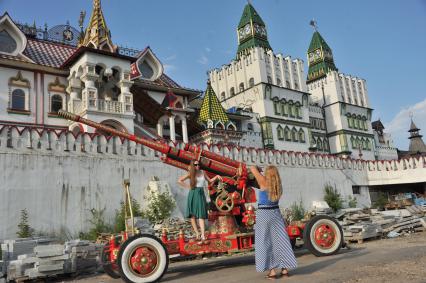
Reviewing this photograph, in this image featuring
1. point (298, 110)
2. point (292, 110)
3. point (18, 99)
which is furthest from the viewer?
point (298, 110)

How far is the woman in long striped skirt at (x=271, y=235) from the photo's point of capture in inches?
259

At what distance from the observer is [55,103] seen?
23719mm

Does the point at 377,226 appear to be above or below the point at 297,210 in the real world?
below

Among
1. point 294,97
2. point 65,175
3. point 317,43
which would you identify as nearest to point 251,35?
point 294,97

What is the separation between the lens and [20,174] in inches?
583

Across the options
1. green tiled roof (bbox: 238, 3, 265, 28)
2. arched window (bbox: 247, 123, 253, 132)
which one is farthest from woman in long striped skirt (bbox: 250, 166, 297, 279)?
green tiled roof (bbox: 238, 3, 265, 28)

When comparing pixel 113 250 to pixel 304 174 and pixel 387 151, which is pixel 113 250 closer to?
pixel 304 174

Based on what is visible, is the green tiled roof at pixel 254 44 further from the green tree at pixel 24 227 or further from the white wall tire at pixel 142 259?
the white wall tire at pixel 142 259

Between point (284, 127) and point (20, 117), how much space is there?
80.2 ft

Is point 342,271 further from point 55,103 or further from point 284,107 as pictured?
point 284,107

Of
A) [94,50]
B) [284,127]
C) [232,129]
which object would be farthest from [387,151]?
[94,50]

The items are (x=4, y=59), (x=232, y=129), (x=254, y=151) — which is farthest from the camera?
(x=232, y=129)

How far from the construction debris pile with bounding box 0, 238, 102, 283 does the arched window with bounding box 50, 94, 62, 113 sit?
14151 millimetres

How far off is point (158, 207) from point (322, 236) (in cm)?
957
